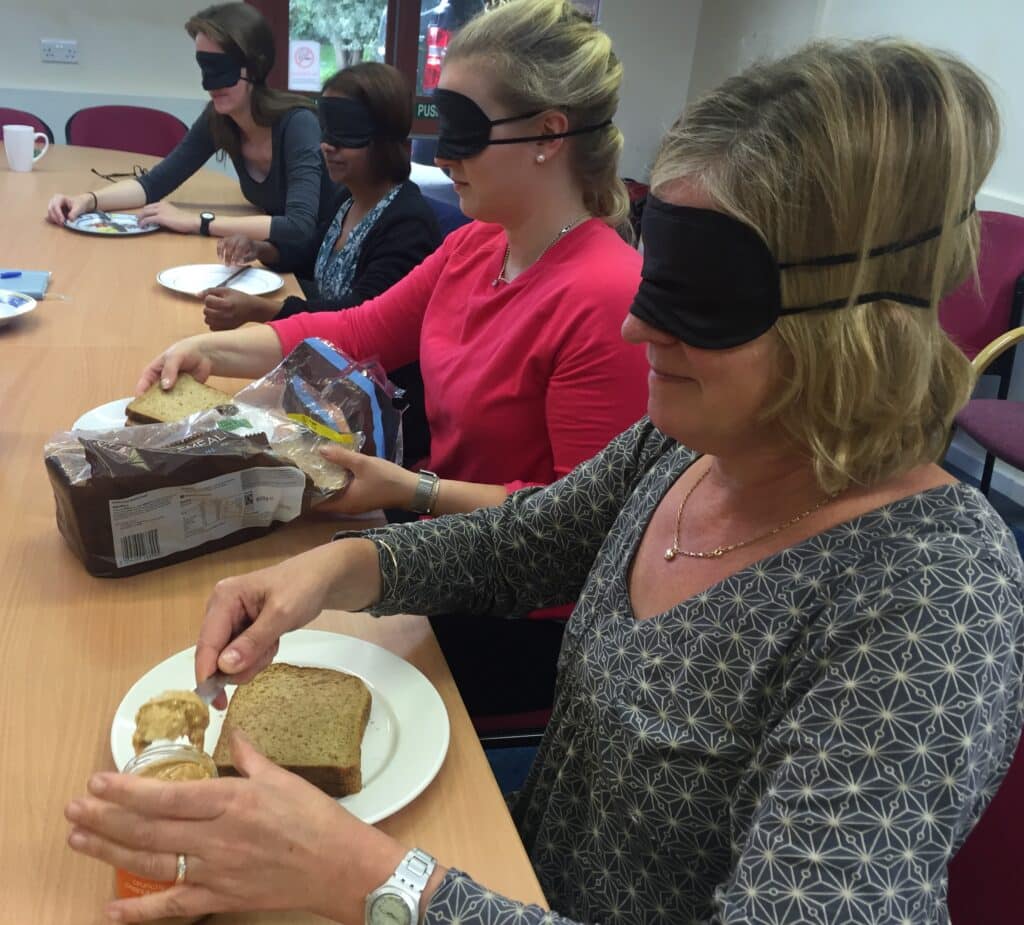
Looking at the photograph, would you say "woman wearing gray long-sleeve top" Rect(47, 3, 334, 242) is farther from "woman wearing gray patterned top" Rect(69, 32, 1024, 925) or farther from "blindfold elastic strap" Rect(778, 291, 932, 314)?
"blindfold elastic strap" Rect(778, 291, 932, 314)

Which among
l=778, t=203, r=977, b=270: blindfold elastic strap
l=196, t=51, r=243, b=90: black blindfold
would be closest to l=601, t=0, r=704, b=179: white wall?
l=196, t=51, r=243, b=90: black blindfold

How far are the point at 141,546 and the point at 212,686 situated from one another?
12.4 inches

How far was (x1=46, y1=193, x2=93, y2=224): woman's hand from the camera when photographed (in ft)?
9.09

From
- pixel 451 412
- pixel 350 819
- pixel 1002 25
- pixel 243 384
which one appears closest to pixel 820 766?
pixel 350 819

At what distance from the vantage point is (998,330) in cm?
300

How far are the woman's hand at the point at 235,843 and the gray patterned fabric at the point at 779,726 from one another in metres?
0.07

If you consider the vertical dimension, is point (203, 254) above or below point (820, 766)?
below

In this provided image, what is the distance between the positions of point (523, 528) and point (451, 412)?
42 cm

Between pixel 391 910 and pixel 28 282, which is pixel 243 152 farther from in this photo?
pixel 391 910

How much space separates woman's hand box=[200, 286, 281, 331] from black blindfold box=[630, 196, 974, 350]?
140 cm

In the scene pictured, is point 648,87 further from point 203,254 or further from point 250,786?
point 250,786

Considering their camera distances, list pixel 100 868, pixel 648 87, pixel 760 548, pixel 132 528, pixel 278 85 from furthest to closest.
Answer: pixel 648 87, pixel 278 85, pixel 132 528, pixel 760 548, pixel 100 868

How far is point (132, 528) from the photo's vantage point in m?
1.08

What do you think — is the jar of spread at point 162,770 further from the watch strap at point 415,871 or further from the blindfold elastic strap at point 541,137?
the blindfold elastic strap at point 541,137
